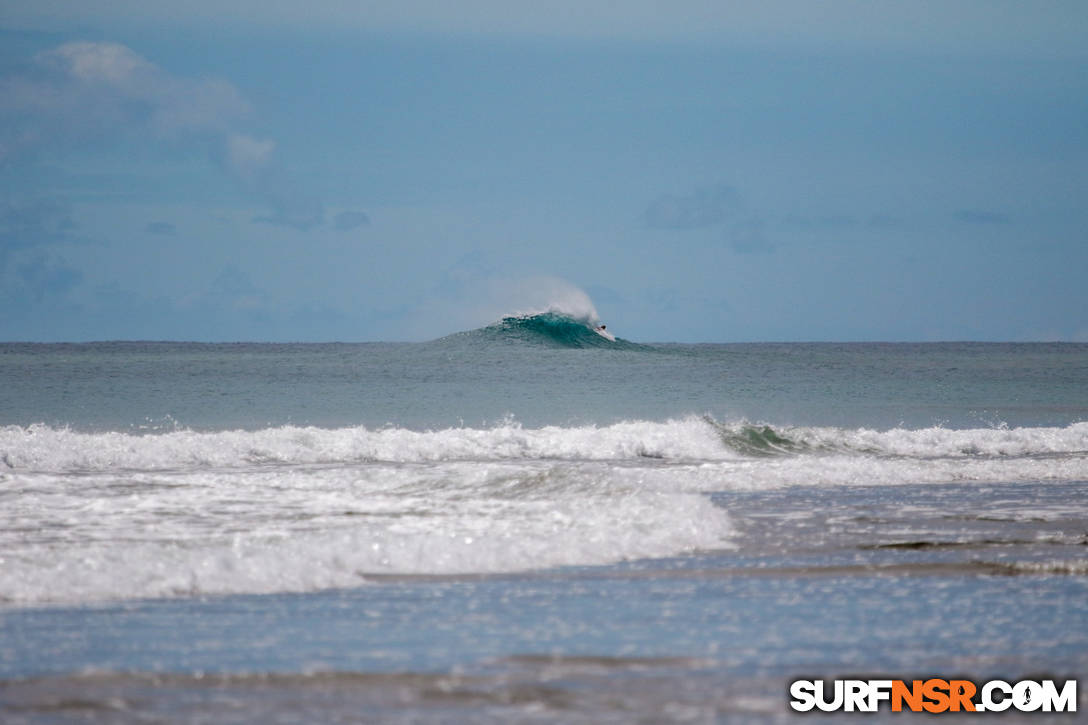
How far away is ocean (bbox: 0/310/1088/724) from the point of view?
496 centimetres

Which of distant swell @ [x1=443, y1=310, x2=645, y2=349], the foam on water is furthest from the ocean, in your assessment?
distant swell @ [x1=443, y1=310, x2=645, y2=349]

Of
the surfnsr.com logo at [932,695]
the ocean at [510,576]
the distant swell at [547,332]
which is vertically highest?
the distant swell at [547,332]

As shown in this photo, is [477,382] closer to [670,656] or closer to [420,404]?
[420,404]

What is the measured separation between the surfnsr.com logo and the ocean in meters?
0.11

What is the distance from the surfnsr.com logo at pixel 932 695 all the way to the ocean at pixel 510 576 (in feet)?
0.36

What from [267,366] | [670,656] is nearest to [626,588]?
[670,656]

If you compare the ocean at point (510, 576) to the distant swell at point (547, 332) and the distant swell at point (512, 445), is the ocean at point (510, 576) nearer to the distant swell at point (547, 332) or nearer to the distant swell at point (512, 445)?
the distant swell at point (512, 445)

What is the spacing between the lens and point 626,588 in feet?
23.7

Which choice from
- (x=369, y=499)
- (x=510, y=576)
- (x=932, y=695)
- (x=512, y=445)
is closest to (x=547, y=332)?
(x=512, y=445)

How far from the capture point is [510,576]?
783cm

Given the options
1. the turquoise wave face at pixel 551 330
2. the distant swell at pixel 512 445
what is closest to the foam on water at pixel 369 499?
the distant swell at pixel 512 445

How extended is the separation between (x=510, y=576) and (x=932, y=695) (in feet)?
11.7

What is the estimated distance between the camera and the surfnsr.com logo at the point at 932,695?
15.4 feet

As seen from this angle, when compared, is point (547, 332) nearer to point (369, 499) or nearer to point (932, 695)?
point (369, 499)
